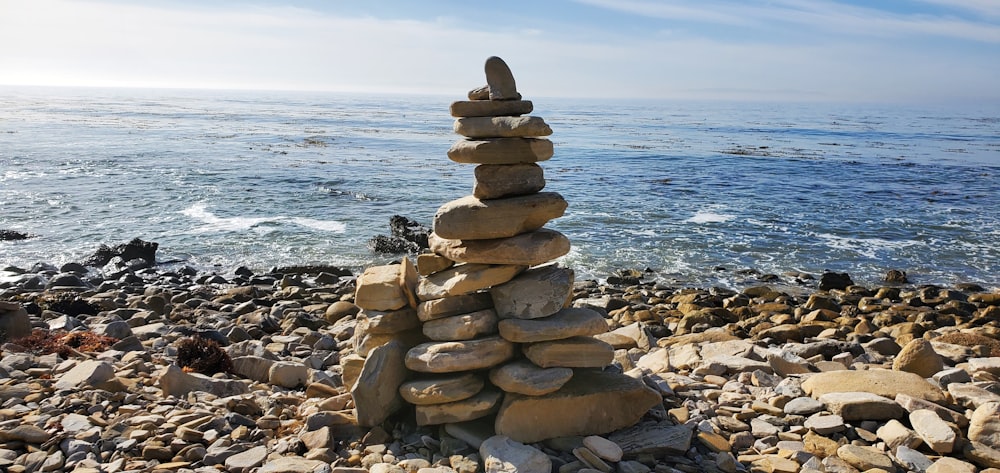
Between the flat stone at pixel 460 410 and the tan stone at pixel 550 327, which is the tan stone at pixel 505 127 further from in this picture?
the flat stone at pixel 460 410

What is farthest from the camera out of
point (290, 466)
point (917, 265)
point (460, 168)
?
point (460, 168)

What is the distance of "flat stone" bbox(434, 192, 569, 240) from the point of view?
9422 millimetres

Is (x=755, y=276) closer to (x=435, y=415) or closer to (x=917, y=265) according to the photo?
(x=917, y=265)

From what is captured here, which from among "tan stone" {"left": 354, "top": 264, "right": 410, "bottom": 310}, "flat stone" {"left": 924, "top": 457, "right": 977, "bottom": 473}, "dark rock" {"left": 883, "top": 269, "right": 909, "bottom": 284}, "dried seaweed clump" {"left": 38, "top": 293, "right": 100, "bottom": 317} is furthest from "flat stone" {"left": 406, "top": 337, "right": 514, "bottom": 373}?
"dark rock" {"left": 883, "top": 269, "right": 909, "bottom": 284}

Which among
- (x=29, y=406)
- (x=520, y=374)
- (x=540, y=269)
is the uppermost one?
(x=540, y=269)

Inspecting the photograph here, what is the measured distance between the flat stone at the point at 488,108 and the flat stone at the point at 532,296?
2.13m

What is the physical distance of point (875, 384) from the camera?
33.2 ft

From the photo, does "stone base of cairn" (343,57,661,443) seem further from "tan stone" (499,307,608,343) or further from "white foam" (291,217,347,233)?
"white foam" (291,217,347,233)

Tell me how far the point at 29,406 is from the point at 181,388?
1.76 m

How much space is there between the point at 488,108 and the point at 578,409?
3.91m

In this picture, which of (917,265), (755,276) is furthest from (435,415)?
(917,265)

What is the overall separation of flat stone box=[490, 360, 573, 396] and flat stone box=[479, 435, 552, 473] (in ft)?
1.99

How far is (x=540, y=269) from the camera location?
994 cm

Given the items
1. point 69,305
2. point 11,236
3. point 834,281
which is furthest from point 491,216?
point 11,236
